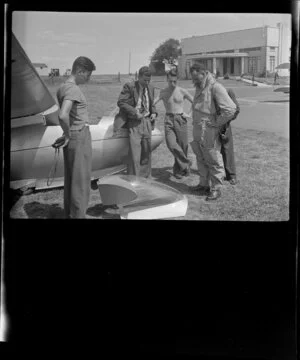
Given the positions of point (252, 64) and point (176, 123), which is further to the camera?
point (252, 64)

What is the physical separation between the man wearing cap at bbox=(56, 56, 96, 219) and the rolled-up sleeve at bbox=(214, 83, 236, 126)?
881 mm

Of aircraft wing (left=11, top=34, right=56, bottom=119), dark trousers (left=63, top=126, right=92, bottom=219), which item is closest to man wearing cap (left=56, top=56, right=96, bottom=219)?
dark trousers (left=63, top=126, right=92, bottom=219)

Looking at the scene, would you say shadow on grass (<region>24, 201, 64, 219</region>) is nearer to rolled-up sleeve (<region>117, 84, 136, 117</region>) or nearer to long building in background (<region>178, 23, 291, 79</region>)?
rolled-up sleeve (<region>117, 84, 136, 117</region>)

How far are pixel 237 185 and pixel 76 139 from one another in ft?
3.89

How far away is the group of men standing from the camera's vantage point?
3691 mm

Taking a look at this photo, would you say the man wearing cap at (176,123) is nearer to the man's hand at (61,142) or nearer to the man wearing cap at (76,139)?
the man wearing cap at (76,139)

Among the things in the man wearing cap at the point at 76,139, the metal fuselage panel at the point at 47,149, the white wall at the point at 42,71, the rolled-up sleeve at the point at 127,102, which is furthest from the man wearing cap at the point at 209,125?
the white wall at the point at 42,71

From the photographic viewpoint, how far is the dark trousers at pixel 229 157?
3.69 meters

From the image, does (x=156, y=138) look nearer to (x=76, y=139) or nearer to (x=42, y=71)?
(x=76, y=139)

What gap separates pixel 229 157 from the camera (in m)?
3.70

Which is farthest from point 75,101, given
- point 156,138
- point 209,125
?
point 209,125

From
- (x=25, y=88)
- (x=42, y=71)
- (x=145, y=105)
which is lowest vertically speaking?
(x=145, y=105)

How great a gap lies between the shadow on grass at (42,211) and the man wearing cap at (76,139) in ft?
0.19
